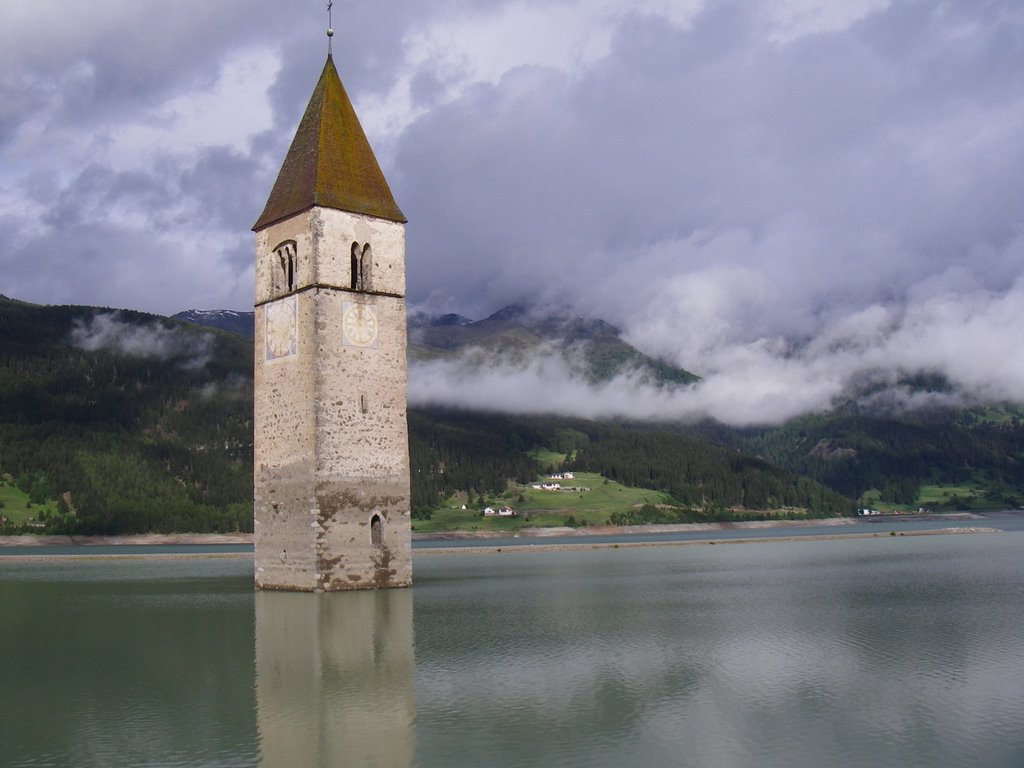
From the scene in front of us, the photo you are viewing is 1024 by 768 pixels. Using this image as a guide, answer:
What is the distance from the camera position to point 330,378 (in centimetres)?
3909

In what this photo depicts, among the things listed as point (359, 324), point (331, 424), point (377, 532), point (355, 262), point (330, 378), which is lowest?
point (377, 532)

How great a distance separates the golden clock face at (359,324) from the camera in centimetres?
3994

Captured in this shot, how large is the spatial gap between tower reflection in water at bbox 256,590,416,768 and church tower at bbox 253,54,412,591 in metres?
4.17

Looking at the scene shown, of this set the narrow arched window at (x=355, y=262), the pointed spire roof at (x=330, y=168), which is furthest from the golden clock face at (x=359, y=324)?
the pointed spire roof at (x=330, y=168)

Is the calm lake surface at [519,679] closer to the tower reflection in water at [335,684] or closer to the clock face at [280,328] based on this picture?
the tower reflection in water at [335,684]

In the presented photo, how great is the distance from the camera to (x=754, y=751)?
15.2 metres

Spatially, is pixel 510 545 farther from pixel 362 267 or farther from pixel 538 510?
pixel 362 267

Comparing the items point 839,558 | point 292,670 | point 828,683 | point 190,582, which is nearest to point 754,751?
point 828,683

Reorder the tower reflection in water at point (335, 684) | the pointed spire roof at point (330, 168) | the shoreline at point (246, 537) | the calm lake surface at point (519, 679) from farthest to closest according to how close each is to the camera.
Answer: the shoreline at point (246, 537) < the pointed spire roof at point (330, 168) < the tower reflection in water at point (335, 684) < the calm lake surface at point (519, 679)

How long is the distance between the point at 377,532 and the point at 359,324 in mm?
7460

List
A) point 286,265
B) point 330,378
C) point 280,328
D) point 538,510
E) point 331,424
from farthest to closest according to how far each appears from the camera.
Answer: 1. point 538,510
2. point 286,265
3. point 280,328
4. point 330,378
5. point 331,424

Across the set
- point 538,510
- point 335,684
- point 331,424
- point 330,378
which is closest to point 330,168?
point 330,378

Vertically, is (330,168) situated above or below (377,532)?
above

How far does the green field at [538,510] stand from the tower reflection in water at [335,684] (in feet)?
438
